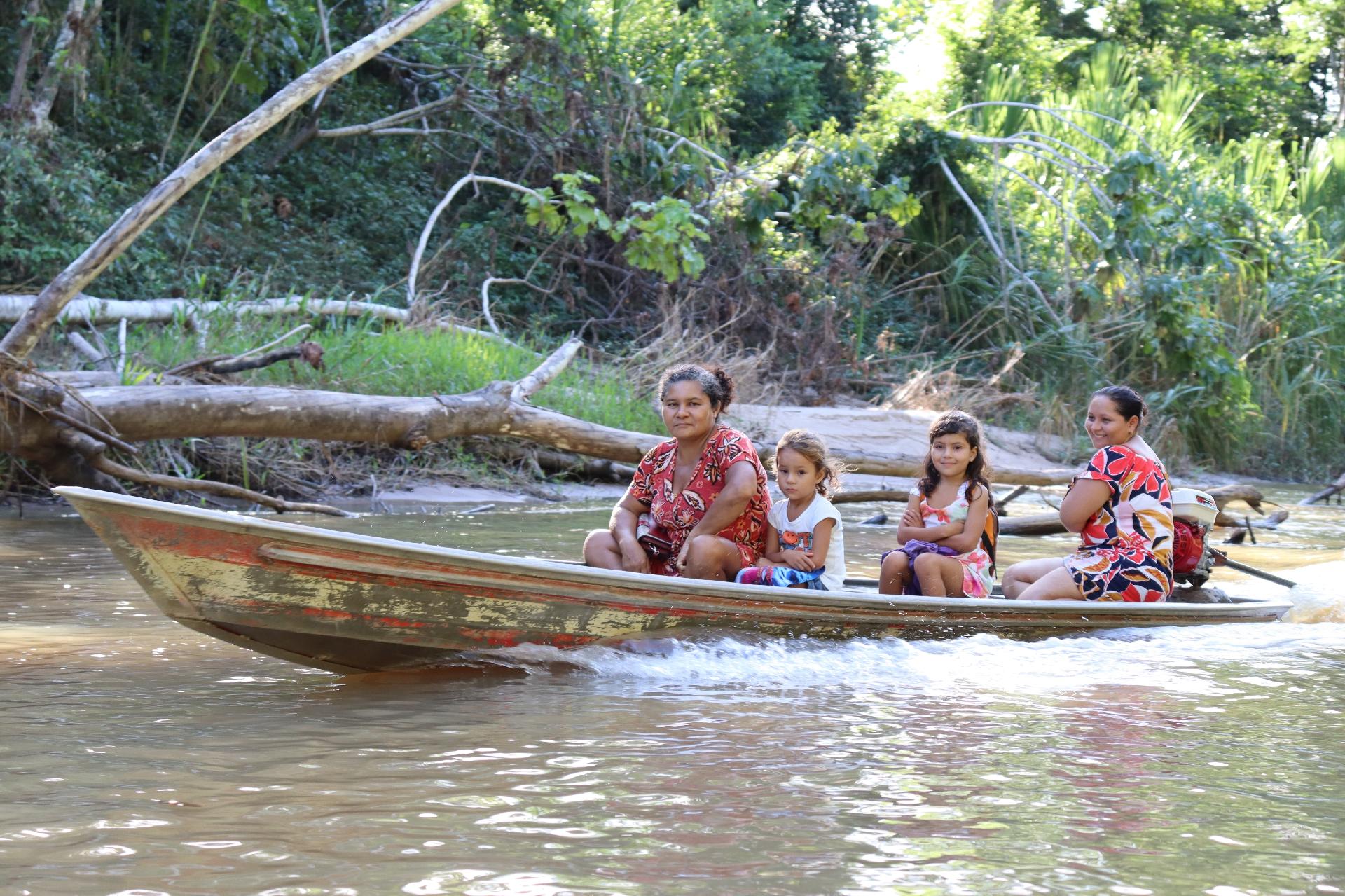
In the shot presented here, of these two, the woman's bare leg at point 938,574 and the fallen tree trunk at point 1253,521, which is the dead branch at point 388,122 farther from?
the woman's bare leg at point 938,574

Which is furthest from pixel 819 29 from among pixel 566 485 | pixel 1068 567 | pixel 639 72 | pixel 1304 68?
pixel 1068 567

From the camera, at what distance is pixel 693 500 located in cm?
507

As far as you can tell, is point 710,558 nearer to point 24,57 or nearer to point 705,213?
point 705,213

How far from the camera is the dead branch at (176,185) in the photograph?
284 inches

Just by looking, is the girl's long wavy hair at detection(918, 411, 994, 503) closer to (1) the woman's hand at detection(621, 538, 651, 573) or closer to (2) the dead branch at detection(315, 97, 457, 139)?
(1) the woman's hand at detection(621, 538, 651, 573)

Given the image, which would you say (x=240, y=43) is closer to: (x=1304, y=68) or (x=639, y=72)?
(x=639, y=72)

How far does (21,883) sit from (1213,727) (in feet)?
10.2

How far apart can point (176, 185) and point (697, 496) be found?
3.91 metres

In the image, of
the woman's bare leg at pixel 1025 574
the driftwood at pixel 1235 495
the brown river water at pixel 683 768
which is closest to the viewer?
the brown river water at pixel 683 768

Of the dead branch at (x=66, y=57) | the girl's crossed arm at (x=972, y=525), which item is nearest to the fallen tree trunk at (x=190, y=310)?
the dead branch at (x=66, y=57)

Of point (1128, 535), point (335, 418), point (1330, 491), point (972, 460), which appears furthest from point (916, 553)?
point (1330, 491)

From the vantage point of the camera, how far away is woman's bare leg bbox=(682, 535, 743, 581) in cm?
489

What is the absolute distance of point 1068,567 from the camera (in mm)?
5324

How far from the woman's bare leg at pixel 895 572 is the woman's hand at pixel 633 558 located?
77 cm
